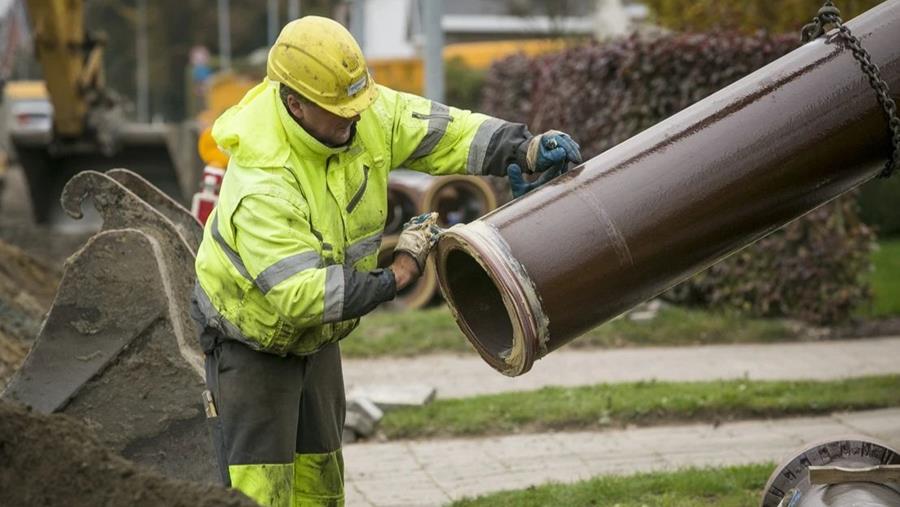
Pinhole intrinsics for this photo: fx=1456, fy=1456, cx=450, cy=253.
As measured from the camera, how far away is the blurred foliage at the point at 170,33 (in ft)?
220

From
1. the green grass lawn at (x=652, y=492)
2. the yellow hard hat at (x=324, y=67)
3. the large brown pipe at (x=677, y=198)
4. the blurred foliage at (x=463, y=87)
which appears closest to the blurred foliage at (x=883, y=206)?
the blurred foliage at (x=463, y=87)

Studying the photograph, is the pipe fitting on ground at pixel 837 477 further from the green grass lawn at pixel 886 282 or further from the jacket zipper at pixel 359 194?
the green grass lawn at pixel 886 282

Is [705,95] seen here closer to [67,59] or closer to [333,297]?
[333,297]

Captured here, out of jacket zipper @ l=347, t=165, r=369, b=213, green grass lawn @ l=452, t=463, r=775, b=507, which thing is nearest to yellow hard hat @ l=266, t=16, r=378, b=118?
jacket zipper @ l=347, t=165, r=369, b=213

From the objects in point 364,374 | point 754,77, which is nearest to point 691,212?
point 754,77

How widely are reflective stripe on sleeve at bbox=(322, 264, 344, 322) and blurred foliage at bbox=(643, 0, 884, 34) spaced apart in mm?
9920

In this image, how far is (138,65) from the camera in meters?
67.9

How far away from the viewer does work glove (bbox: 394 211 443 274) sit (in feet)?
15.5

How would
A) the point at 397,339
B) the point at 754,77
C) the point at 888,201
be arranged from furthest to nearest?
the point at 888,201 → the point at 397,339 → the point at 754,77

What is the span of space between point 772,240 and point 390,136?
666cm

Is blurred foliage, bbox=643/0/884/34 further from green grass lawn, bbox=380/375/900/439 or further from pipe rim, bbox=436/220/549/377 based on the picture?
pipe rim, bbox=436/220/549/377

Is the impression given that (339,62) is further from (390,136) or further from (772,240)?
(772,240)

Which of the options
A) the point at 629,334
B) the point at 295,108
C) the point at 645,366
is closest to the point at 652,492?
the point at 295,108

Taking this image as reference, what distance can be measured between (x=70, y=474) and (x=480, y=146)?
1.79 m
